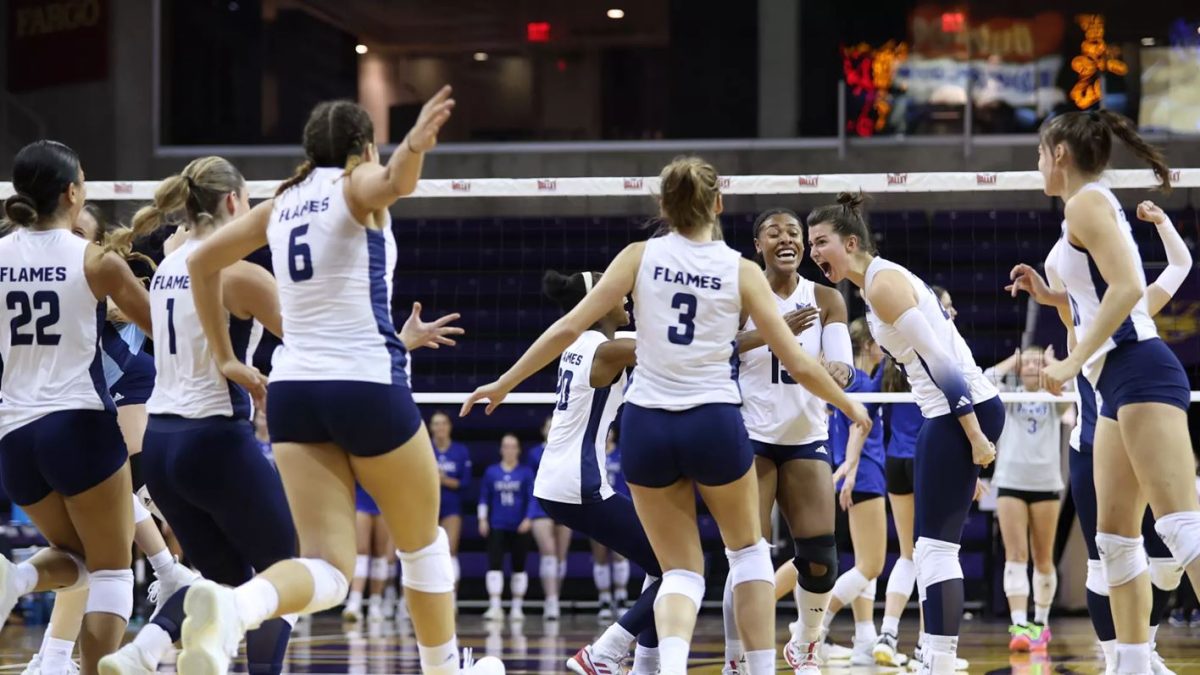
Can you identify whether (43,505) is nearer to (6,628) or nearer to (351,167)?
(351,167)

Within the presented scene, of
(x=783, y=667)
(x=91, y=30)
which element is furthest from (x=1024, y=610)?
(x=91, y=30)

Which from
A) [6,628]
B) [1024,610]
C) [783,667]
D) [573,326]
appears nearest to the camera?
[573,326]

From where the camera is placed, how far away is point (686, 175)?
16.9 ft

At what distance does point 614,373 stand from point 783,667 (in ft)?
9.73

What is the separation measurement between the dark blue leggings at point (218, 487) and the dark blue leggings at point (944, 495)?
256 cm

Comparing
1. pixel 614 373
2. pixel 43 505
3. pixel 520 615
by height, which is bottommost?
pixel 520 615

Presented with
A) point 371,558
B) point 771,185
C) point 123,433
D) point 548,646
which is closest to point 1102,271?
point 771,185

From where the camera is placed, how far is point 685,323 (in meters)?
5.05

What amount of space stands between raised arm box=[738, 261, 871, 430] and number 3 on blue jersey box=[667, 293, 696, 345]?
0.18m

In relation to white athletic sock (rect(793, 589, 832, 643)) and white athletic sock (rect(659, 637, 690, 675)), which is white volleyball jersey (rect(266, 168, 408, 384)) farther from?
white athletic sock (rect(793, 589, 832, 643))

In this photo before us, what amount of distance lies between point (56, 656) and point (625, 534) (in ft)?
7.87

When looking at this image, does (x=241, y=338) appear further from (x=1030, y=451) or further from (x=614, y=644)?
(x=1030, y=451)

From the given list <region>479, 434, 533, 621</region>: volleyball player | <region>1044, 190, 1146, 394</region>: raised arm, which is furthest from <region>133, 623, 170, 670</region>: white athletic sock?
<region>479, 434, 533, 621</region>: volleyball player

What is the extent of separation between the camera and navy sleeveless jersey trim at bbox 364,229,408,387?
4590mm
